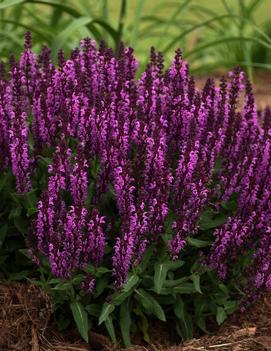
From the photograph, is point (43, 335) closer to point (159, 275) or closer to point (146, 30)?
point (159, 275)

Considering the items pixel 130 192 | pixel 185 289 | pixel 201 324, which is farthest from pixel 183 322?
pixel 130 192

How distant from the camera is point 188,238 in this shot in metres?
3.24

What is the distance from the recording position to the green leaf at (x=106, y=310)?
3097 mm

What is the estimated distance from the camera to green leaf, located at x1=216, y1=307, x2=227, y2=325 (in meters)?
3.33

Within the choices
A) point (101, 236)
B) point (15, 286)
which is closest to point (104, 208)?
point (101, 236)

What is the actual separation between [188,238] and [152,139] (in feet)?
1.66

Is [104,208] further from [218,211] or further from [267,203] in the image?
[267,203]

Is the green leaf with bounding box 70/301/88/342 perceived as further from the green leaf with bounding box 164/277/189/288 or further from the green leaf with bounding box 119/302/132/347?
the green leaf with bounding box 164/277/189/288

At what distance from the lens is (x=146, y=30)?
26.4 feet

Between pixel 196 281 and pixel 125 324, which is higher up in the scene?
pixel 196 281

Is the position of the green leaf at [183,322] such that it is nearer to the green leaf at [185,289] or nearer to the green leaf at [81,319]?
the green leaf at [185,289]

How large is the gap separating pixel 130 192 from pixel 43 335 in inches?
32.9

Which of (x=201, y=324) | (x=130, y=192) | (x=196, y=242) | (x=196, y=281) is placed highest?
(x=130, y=192)

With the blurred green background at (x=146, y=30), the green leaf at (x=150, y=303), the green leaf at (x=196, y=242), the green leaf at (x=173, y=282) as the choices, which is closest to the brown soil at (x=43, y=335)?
the green leaf at (x=150, y=303)
